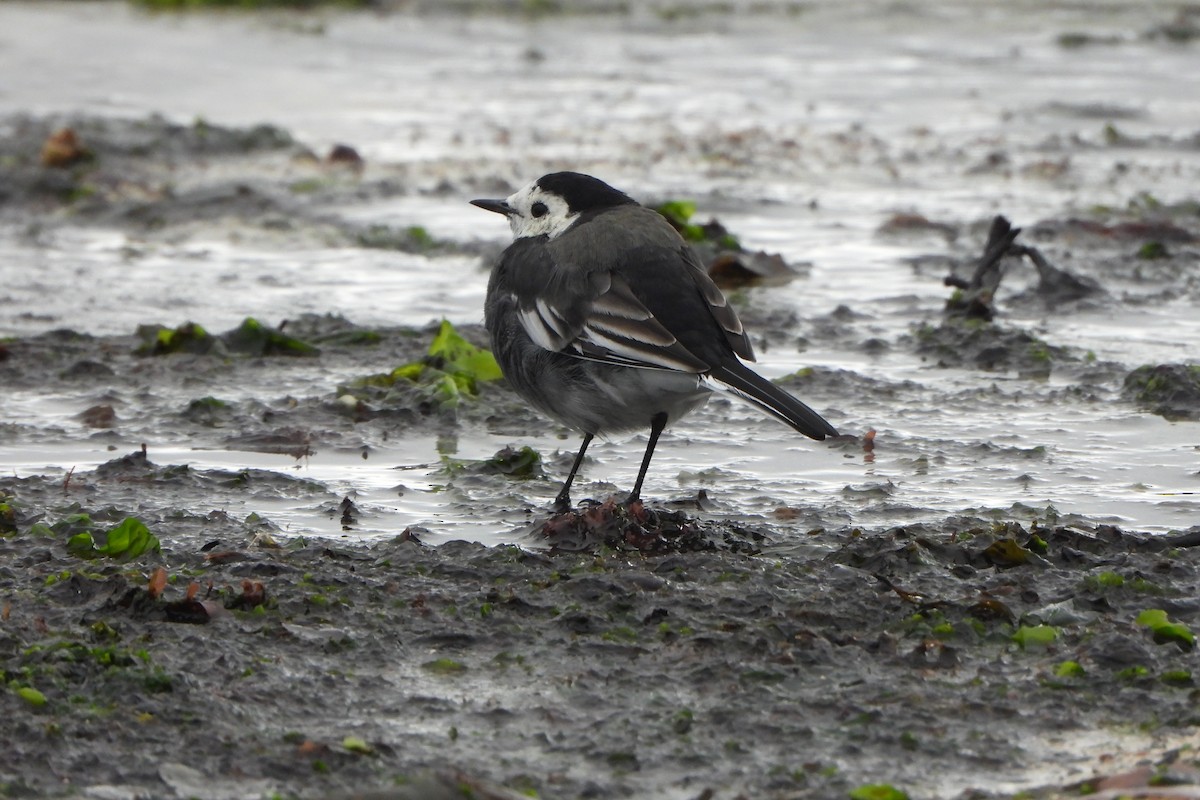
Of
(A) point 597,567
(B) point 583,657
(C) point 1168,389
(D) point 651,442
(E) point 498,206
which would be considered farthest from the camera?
(C) point 1168,389

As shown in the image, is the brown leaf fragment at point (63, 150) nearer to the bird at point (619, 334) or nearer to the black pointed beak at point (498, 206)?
the black pointed beak at point (498, 206)

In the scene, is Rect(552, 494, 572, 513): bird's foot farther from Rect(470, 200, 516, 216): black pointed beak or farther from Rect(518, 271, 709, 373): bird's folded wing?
Rect(470, 200, 516, 216): black pointed beak

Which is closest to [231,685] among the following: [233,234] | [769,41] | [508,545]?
[508,545]

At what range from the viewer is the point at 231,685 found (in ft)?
14.4

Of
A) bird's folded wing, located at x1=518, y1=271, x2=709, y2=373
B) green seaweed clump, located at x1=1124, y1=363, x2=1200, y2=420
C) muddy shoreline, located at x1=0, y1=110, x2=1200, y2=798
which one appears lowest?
muddy shoreline, located at x1=0, y1=110, x2=1200, y2=798

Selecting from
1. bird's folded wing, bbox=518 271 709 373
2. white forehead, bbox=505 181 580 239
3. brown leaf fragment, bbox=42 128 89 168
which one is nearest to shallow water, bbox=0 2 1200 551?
bird's folded wing, bbox=518 271 709 373

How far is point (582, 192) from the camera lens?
6660 millimetres

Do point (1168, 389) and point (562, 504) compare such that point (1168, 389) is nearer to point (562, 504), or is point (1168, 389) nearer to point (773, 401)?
point (773, 401)

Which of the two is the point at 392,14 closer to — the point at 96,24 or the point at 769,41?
the point at 96,24

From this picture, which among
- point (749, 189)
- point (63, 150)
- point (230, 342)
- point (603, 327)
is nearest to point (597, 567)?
point (603, 327)

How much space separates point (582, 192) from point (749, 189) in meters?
6.06

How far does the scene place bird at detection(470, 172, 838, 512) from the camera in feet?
18.5

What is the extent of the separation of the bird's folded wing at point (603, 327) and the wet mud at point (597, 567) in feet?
1.75

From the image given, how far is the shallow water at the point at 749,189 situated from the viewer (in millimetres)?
6574
